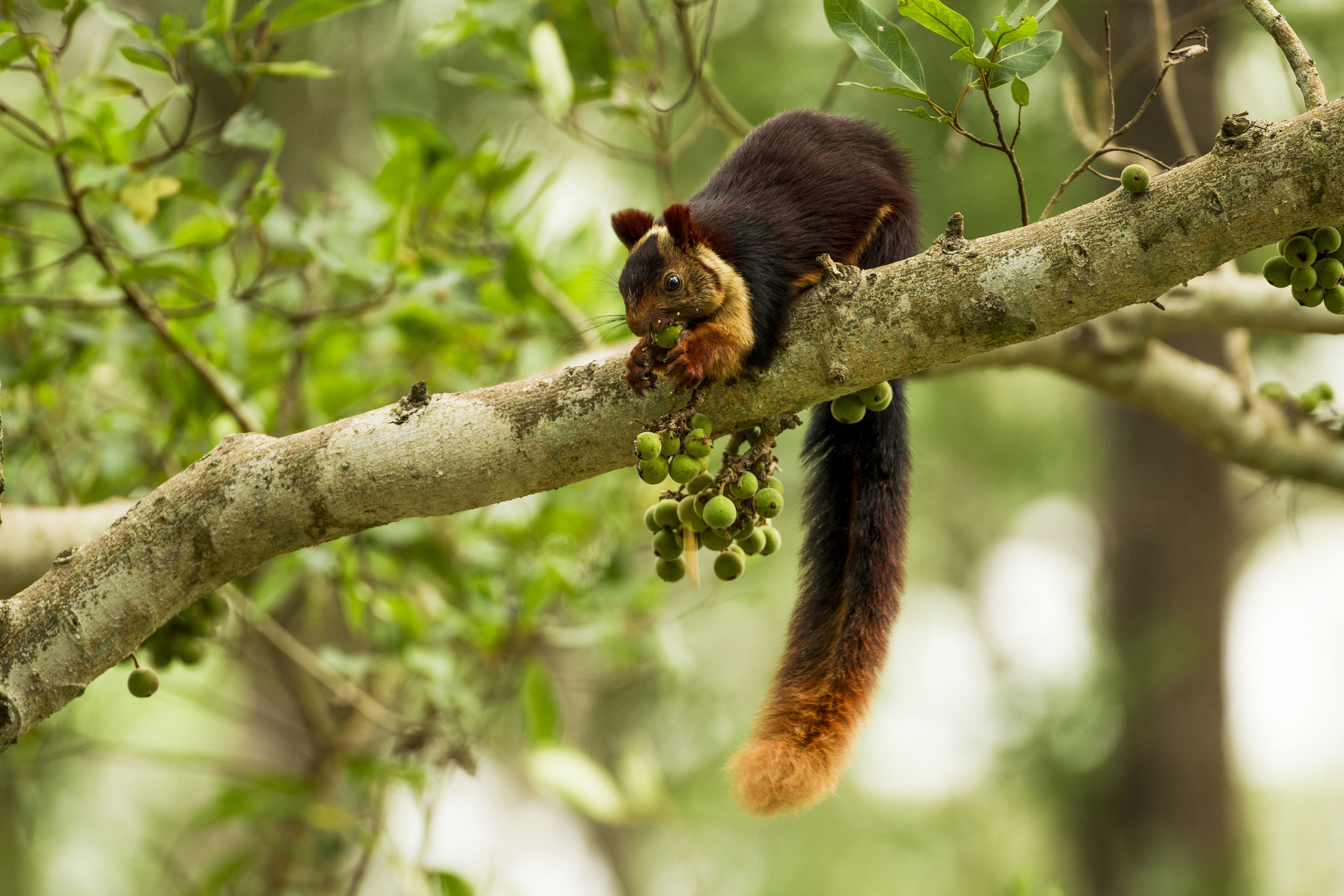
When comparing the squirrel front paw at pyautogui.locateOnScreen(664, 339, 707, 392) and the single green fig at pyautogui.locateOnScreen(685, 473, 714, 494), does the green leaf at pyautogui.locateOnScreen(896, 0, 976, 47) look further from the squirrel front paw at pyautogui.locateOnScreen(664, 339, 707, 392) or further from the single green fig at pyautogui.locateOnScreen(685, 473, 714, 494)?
the single green fig at pyautogui.locateOnScreen(685, 473, 714, 494)

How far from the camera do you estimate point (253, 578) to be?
2.93 meters

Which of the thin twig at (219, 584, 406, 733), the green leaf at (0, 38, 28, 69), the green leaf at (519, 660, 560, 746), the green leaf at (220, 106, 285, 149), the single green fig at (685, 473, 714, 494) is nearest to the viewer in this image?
the single green fig at (685, 473, 714, 494)

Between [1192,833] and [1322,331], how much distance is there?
3698mm

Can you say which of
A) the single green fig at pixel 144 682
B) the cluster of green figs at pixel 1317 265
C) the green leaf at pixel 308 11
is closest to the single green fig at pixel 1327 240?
the cluster of green figs at pixel 1317 265

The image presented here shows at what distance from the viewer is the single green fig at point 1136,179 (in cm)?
134

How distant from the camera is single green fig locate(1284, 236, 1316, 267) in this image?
142cm

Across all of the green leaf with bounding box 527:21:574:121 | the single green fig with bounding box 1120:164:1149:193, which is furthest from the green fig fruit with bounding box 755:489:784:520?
the green leaf with bounding box 527:21:574:121

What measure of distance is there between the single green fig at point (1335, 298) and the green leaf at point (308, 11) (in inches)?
73.3

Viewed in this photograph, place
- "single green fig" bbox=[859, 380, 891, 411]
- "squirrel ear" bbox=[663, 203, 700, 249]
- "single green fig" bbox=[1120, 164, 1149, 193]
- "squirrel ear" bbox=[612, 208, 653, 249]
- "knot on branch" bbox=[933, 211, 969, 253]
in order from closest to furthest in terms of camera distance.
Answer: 1. "single green fig" bbox=[1120, 164, 1149, 193]
2. "knot on branch" bbox=[933, 211, 969, 253]
3. "single green fig" bbox=[859, 380, 891, 411]
4. "squirrel ear" bbox=[663, 203, 700, 249]
5. "squirrel ear" bbox=[612, 208, 653, 249]

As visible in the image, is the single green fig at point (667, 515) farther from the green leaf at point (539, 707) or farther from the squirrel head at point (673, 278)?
the green leaf at point (539, 707)

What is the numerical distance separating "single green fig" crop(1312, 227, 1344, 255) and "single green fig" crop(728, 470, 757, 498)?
0.87m

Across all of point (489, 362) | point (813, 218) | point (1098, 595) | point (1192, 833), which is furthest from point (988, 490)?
point (813, 218)

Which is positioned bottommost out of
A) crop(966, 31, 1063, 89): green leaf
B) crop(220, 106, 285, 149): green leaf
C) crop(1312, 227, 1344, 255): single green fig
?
crop(220, 106, 285, 149): green leaf

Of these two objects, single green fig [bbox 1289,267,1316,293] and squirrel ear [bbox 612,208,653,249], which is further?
squirrel ear [bbox 612,208,653,249]
